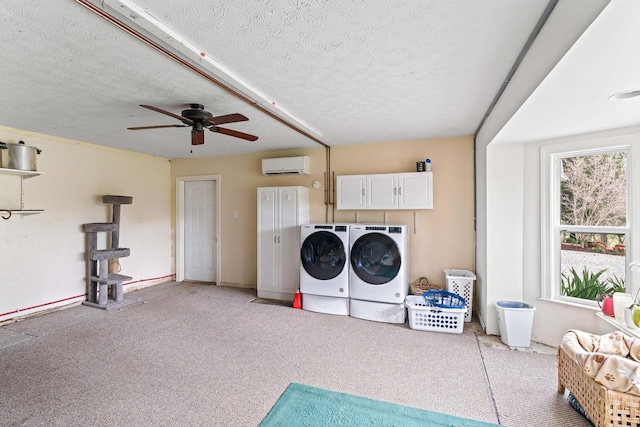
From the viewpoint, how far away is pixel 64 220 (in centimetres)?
415

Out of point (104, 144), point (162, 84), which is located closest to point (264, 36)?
point (162, 84)

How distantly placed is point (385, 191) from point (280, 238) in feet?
5.55

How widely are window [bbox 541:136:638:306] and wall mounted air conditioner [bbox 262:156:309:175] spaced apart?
9.69 feet

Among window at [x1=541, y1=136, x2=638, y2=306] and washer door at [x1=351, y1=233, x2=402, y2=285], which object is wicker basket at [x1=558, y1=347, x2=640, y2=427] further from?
washer door at [x1=351, y1=233, x2=402, y2=285]

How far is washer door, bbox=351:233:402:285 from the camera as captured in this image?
11.9 feet

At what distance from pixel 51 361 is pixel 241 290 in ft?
8.62

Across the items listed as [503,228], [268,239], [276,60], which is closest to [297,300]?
[268,239]

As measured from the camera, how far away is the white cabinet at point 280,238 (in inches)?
176

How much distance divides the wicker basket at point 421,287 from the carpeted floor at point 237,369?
57cm

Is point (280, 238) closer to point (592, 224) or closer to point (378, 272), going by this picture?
point (378, 272)

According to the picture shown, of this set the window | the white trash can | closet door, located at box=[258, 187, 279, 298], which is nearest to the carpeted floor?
the white trash can

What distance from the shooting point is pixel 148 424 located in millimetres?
1874

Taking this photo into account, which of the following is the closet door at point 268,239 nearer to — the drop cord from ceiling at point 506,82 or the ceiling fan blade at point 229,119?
the ceiling fan blade at point 229,119

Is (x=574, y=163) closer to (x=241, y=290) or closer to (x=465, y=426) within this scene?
(x=465, y=426)
